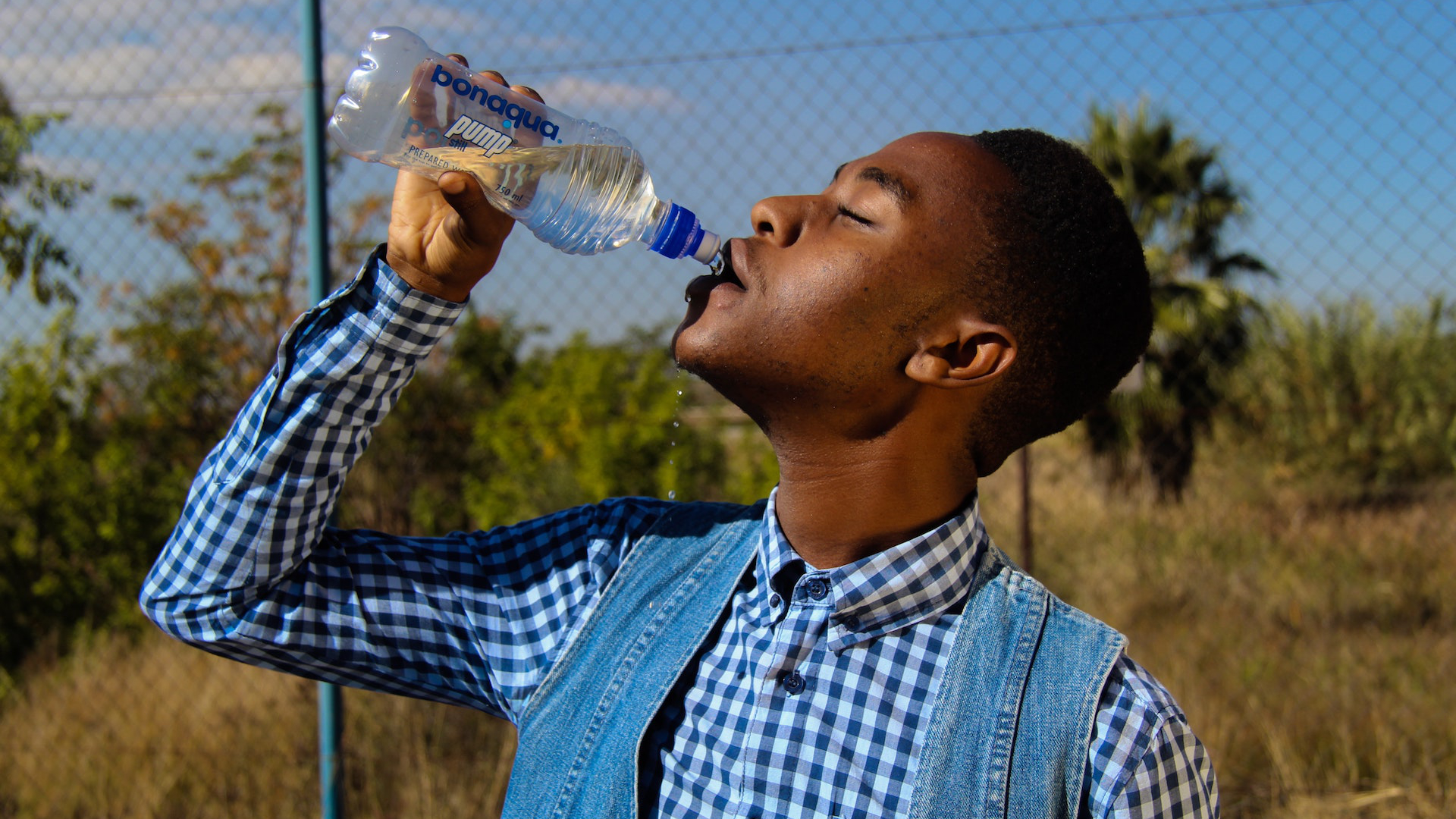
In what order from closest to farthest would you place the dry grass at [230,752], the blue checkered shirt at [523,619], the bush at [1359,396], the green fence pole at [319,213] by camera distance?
the blue checkered shirt at [523,619]
the green fence pole at [319,213]
the dry grass at [230,752]
the bush at [1359,396]

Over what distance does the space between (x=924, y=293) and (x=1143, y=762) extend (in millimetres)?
607

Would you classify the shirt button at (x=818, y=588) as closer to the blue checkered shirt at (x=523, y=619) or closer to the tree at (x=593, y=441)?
the blue checkered shirt at (x=523, y=619)

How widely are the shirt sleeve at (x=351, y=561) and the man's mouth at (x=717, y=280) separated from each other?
32 cm

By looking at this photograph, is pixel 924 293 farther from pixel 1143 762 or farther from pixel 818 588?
pixel 1143 762

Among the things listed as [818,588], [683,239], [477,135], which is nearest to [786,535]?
[818,588]

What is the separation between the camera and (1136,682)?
3.81 feet

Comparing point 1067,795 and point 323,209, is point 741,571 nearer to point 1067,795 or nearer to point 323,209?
point 1067,795

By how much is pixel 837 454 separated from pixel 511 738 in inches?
101

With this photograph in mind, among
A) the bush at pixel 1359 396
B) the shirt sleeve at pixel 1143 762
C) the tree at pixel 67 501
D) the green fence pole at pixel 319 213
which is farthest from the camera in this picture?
the bush at pixel 1359 396

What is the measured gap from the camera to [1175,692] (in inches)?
145

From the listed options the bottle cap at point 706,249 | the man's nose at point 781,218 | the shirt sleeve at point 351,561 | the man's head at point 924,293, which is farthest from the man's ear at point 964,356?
the shirt sleeve at point 351,561

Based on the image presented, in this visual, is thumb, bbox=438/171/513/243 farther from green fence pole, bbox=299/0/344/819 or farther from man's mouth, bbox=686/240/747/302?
green fence pole, bbox=299/0/344/819

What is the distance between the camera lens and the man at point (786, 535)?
125 cm

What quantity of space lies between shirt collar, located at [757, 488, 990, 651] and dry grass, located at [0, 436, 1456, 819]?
2.33 m
